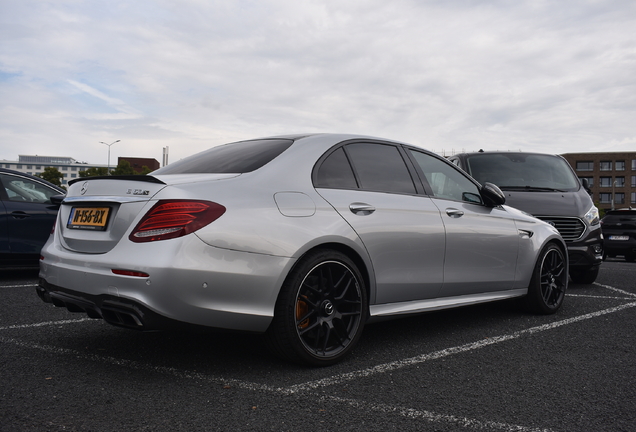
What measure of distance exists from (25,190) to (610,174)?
97.2 m

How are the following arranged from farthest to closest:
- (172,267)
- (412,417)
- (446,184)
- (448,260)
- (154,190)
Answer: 1. (446,184)
2. (448,260)
3. (154,190)
4. (172,267)
5. (412,417)

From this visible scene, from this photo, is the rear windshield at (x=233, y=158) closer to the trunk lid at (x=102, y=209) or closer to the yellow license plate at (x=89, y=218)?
the trunk lid at (x=102, y=209)

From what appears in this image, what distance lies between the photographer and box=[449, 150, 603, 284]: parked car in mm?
7145

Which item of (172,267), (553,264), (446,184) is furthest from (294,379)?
(553,264)

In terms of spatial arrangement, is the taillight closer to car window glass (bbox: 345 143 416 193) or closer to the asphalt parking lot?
the asphalt parking lot

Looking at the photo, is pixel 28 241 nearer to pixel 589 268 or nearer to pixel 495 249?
pixel 495 249

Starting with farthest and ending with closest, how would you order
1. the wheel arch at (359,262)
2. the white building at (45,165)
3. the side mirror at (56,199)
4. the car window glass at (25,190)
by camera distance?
the white building at (45,165)
the car window glass at (25,190)
the side mirror at (56,199)
the wheel arch at (359,262)

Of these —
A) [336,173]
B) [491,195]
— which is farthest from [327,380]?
[491,195]

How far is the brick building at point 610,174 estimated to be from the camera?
3501 inches

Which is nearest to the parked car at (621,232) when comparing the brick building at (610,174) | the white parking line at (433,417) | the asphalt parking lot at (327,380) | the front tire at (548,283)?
the front tire at (548,283)

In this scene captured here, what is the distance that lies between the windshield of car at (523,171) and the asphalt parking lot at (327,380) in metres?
3.31

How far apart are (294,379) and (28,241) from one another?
5.48 m

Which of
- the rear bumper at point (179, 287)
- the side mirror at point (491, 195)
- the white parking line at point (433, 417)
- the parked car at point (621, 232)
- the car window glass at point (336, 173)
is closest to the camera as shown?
the white parking line at point (433, 417)

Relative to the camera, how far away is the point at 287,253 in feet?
10.6
